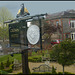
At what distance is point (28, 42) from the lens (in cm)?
495

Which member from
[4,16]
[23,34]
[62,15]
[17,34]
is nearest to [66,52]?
[62,15]

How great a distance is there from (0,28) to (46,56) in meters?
13.0

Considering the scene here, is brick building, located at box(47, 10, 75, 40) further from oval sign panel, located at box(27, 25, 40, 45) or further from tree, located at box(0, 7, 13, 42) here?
tree, located at box(0, 7, 13, 42)

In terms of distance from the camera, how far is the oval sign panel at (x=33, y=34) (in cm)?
466

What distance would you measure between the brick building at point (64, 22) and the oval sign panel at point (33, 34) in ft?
7.29

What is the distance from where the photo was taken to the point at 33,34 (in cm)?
472

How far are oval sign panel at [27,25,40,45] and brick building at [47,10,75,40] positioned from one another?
222cm

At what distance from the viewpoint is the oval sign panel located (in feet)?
15.3

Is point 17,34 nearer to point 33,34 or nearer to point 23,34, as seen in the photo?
point 23,34

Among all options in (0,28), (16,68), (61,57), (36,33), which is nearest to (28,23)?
(36,33)

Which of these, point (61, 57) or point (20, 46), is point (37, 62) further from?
point (20, 46)

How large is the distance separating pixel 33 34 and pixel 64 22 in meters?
3.55

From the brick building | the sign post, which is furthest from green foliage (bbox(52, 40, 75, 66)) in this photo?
the sign post

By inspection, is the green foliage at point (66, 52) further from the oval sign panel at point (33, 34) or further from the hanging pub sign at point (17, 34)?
the hanging pub sign at point (17, 34)
